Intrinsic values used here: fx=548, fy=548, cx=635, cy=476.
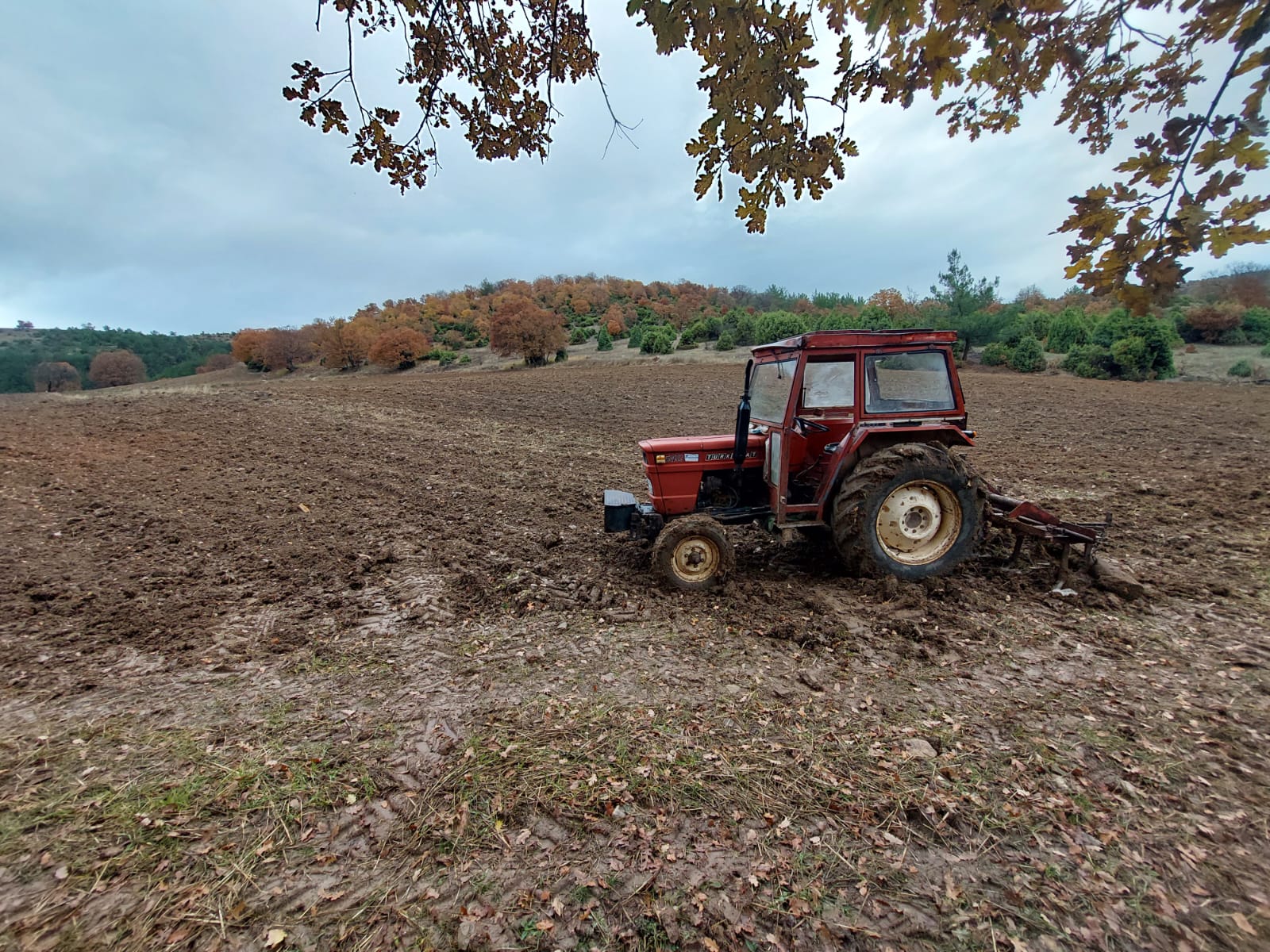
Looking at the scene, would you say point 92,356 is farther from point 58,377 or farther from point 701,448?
point 701,448

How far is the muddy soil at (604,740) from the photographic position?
1.85 metres

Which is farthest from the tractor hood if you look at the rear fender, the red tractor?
the rear fender

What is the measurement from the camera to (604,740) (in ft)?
8.88

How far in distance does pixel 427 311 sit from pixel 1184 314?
5087cm

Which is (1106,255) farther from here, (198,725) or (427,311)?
(427,311)

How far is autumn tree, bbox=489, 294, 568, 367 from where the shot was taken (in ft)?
87.5

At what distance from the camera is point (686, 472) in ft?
15.8

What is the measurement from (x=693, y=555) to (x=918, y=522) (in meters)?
1.85

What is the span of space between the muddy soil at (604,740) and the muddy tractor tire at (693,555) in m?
0.19

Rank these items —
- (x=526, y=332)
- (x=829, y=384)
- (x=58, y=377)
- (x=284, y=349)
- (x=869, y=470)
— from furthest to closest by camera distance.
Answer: (x=284, y=349)
(x=58, y=377)
(x=526, y=332)
(x=829, y=384)
(x=869, y=470)

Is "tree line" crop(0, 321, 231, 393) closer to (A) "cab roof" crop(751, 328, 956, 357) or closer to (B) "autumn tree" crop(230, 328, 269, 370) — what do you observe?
(B) "autumn tree" crop(230, 328, 269, 370)

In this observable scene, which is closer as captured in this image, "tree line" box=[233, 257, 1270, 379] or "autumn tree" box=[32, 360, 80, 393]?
"tree line" box=[233, 257, 1270, 379]

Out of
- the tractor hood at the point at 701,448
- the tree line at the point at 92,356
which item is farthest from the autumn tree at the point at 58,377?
the tractor hood at the point at 701,448

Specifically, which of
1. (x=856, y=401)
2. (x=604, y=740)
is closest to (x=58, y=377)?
(x=604, y=740)
